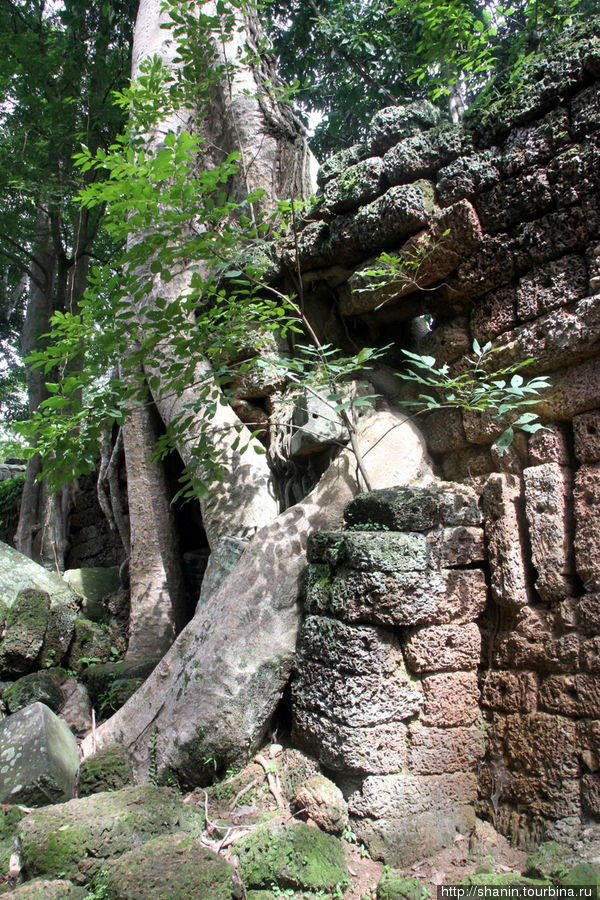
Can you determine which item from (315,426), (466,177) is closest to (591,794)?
(315,426)

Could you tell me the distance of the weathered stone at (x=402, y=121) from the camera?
11.2 ft

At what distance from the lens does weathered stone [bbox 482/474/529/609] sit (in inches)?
108

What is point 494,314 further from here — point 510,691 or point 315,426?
A: point 510,691

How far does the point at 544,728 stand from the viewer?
8.42ft

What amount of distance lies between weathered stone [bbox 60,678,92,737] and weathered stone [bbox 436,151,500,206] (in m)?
3.74

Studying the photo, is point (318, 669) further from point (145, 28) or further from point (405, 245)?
point (145, 28)

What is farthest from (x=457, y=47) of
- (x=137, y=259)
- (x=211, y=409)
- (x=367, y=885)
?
(x=367, y=885)

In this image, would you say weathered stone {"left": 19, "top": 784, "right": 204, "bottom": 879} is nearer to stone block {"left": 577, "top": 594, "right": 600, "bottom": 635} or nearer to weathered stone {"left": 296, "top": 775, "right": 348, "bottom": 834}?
weathered stone {"left": 296, "top": 775, "right": 348, "bottom": 834}

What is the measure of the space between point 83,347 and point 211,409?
3.39 feet

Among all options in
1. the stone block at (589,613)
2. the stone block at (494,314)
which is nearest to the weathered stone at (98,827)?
the stone block at (589,613)

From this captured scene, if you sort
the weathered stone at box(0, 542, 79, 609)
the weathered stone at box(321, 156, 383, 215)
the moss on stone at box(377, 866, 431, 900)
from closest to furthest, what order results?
1. the moss on stone at box(377, 866, 431, 900)
2. the weathered stone at box(321, 156, 383, 215)
3. the weathered stone at box(0, 542, 79, 609)

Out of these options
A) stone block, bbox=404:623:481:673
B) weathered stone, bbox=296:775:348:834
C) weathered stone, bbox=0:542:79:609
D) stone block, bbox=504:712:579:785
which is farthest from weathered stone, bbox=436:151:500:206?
weathered stone, bbox=0:542:79:609

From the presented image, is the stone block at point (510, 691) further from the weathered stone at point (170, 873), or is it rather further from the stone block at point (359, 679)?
the weathered stone at point (170, 873)

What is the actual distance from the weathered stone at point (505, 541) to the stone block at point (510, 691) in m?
0.31
